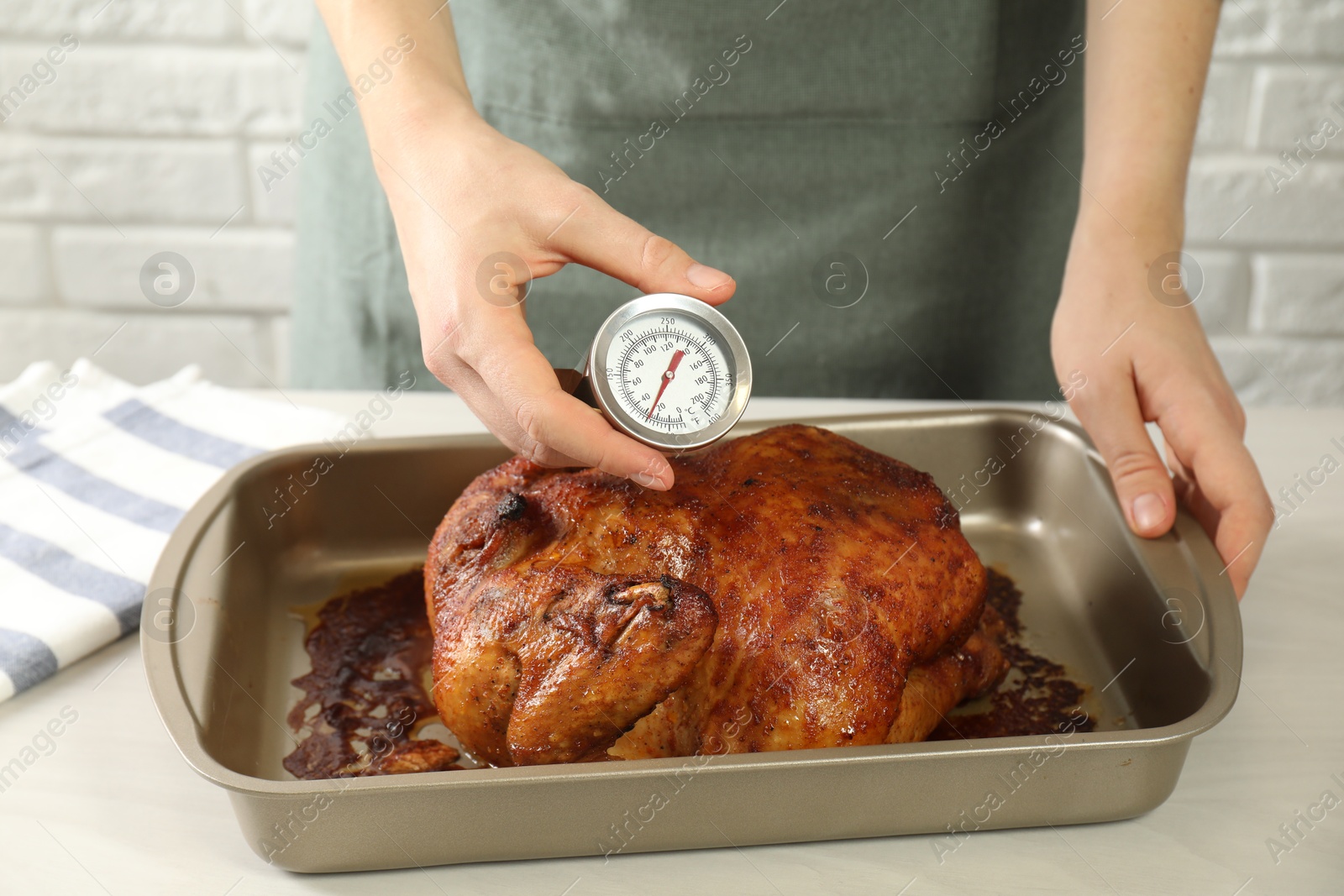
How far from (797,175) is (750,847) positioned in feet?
4.33

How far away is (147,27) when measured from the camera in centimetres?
304

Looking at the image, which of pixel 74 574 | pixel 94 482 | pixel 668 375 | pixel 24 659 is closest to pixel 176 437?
pixel 94 482

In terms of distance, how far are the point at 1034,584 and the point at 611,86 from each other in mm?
1143

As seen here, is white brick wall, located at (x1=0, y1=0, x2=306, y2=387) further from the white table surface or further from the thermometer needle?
the thermometer needle

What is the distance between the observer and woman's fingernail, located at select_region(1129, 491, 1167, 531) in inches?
61.1

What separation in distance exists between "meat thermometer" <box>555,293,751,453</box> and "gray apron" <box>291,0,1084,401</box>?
36.0 inches

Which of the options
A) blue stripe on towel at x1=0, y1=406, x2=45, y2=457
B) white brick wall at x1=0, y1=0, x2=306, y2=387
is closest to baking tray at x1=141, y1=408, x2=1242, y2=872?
blue stripe on towel at x1=0, y1=406, x2=45, y2=457

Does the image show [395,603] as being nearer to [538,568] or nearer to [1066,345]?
[538,568]

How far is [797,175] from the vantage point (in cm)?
215

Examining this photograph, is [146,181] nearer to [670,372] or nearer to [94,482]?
[94,482]

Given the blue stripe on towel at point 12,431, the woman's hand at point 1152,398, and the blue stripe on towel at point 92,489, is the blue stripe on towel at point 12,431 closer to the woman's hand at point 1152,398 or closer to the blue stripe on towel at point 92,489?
the blue stripe on towel at point 92,489

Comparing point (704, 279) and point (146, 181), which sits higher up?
point (704, 279)

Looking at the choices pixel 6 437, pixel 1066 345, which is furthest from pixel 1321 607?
pixel 6 437

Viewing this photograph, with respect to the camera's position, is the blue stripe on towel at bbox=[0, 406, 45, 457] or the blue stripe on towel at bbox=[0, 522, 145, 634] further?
the blue stripe on towel at bbox=[0, 406, 45, 457]
